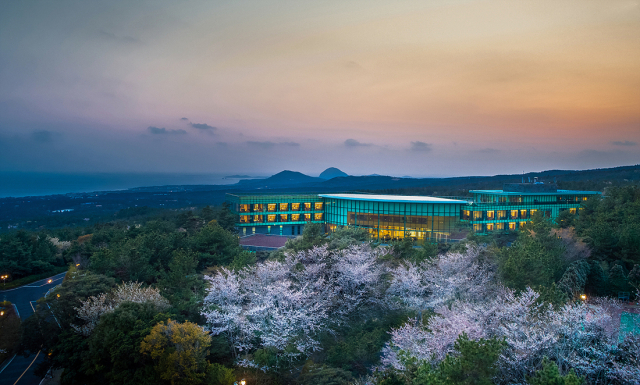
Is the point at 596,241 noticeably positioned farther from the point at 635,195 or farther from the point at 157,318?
the point at 157,318

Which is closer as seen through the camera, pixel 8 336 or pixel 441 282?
pixel 441 282

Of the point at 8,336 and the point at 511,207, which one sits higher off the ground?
the point at 511,207

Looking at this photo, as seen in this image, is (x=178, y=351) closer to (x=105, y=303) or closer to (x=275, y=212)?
(x=105, y=303)

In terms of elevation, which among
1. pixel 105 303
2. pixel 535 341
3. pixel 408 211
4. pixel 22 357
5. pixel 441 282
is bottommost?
pixel 22 357

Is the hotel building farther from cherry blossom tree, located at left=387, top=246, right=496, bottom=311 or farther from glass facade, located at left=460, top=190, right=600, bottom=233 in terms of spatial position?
cherry blossom tree, located at left=387, top=246, right=496, bottom=311

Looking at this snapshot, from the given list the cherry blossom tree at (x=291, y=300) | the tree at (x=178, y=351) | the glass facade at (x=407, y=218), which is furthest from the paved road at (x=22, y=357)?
the glass facade at (x=407, y=218)

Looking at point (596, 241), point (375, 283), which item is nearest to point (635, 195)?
point (596, 241)

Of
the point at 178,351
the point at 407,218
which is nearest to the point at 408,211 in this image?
the point at 407,218
